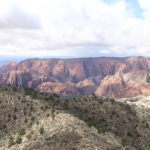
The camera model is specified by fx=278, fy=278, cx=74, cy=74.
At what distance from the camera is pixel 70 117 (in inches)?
1462

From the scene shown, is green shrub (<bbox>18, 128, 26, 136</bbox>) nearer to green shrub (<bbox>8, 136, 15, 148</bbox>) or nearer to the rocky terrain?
the rocky terrain

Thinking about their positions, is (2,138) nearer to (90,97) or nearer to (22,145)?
(22,145)

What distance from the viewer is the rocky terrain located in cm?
3113

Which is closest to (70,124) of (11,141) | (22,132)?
(22,132)

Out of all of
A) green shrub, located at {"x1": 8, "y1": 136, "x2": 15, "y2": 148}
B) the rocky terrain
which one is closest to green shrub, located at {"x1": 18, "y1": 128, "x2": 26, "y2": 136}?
the rocky terrain

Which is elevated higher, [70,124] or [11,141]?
[70,124]

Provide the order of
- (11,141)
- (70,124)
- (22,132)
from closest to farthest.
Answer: (11,141) → (70,124) → (22,132)

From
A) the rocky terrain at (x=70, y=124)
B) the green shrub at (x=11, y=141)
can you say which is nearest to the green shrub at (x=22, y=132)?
the rocky terrain at (x=70, y=124)

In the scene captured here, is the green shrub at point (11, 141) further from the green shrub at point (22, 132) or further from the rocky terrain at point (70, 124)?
the green shrub at point (22, 132)

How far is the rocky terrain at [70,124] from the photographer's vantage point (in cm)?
3113

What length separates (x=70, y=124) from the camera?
3447 cm

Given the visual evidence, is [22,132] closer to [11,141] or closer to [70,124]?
[11,141]

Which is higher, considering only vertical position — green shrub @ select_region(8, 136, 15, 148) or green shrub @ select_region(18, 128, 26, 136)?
green shrub @ select_region(18, 128, 26, 136)

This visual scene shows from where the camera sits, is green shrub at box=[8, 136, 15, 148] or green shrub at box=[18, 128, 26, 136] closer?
green shrub at box=[8, 136, 15, 148]
